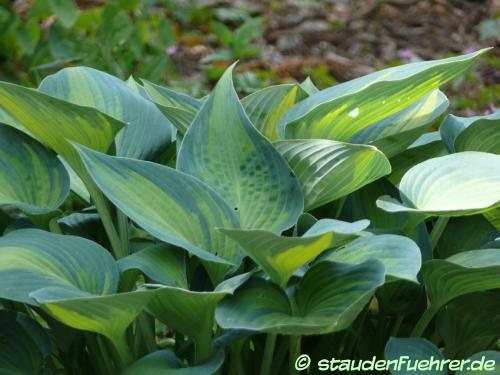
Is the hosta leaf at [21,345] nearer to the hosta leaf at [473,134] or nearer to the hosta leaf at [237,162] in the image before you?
the hosta leaf at [237,162]

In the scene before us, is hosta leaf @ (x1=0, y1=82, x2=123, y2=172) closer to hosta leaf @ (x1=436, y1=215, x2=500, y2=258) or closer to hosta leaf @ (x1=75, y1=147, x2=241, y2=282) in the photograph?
hosta leaf @ (x1=75, y1=147, x2=241, y2=282)

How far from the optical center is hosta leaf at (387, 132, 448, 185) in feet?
4.69

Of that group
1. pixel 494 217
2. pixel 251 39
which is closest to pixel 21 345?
pixel 494 217

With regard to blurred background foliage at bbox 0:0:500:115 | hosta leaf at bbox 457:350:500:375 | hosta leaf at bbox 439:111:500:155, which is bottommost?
blurred background foliage at bbox 0:0:500:115

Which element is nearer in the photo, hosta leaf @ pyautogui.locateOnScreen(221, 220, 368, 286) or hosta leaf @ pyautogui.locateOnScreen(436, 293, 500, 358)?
hosta leaf @ pyautogui.locateOnScreen(221, 220, 368, 286)

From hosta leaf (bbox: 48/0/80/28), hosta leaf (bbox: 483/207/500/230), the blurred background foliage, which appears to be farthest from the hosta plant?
the blurred background foliage

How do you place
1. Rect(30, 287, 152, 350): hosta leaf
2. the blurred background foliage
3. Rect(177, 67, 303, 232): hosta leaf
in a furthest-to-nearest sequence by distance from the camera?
the blurred background foliage, Rect(177, 67, 303, 232): hosta leaf, Rect(30, 287, 152, 350): hosta leaf

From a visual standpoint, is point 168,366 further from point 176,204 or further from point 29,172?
point 29,172

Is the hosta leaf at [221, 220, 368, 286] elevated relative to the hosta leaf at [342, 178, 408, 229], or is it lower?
elevated

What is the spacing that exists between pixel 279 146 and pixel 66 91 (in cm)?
40

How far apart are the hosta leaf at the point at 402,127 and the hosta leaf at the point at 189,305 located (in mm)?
385

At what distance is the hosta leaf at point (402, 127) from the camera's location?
1.29 meters

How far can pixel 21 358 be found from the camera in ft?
3.91

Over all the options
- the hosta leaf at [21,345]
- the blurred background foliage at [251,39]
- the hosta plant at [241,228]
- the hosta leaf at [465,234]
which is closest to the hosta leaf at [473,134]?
the hosta plant at [241,228]
